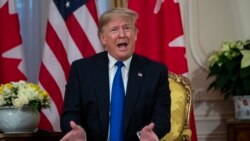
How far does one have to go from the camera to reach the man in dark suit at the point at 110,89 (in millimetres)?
2430

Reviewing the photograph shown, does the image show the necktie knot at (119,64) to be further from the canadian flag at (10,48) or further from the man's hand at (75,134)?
the canadian flag at (10,48)

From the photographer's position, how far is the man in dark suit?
243cm

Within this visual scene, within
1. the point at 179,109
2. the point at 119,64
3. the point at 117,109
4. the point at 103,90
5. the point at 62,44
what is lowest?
the point at 179,109

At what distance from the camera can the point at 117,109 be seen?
8.06 ft

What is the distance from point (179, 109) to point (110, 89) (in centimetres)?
74

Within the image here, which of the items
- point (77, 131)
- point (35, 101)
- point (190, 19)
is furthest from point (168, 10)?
point (77, 131)

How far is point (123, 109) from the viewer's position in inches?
96.7

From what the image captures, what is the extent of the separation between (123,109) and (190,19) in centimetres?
192

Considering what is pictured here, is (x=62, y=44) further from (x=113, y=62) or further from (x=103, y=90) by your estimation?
(x=103, y=90)

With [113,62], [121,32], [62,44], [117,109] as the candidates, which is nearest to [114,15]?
[121,32]

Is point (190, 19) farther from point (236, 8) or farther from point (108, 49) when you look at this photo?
point (108, 49)

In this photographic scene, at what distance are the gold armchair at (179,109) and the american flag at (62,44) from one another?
810 millimetres

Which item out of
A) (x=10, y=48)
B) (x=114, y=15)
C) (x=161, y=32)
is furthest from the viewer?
(x=161, y=32)

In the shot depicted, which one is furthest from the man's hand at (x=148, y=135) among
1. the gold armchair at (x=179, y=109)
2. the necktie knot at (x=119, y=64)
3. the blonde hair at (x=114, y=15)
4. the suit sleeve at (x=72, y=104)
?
the gold armchair at (x=179, y=109)
